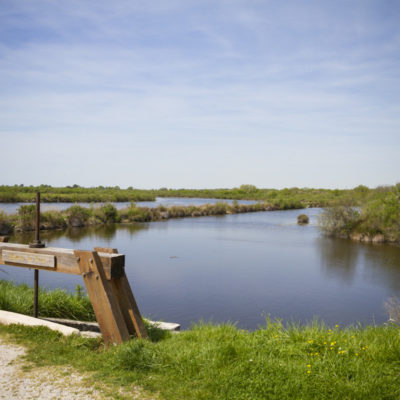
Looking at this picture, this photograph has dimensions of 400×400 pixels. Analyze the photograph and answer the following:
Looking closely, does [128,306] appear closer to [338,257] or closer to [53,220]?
[338,257]

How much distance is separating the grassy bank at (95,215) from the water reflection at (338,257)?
46.3 feet

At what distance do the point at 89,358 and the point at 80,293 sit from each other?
2953 mm

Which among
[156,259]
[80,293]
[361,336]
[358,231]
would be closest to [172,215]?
[358,231]

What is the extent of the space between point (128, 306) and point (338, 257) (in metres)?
13.2

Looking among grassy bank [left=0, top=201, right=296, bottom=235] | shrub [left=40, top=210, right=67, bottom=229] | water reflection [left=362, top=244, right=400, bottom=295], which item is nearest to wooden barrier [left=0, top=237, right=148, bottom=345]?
water reflection [left=362, top=244, right=400, bottom=295]

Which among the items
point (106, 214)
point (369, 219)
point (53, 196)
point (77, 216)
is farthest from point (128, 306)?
point (53, 196)

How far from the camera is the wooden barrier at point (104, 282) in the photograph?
4137 mm

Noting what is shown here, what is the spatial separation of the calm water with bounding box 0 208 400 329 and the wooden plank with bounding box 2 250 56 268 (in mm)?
4020

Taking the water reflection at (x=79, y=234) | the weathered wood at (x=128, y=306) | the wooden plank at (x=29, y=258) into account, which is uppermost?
the wooden plank at (x=29, y=258)

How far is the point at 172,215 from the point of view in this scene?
34.2 meters

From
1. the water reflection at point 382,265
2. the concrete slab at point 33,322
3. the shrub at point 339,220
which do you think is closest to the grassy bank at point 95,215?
the shrub at point 339,220

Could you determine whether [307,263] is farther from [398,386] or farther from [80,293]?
[398,386]

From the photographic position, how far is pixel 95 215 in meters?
26.4

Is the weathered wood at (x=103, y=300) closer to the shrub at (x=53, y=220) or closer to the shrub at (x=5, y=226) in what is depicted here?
the shrub at (x=5, y=226)
